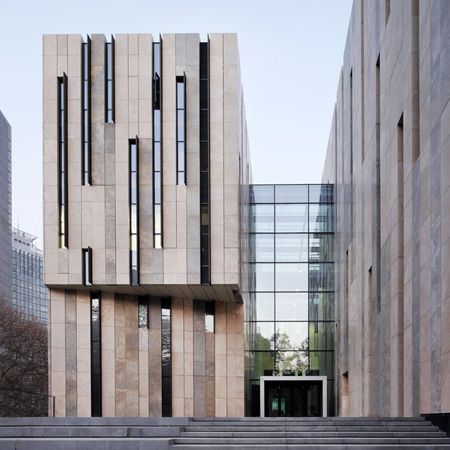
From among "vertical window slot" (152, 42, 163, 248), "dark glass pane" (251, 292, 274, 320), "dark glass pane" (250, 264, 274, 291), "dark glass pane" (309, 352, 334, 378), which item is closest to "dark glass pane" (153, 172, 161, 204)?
"vertical window slot" (152, 42, 163, 248)

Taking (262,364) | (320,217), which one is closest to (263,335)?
(262,364)

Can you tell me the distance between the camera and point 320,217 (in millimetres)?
46250

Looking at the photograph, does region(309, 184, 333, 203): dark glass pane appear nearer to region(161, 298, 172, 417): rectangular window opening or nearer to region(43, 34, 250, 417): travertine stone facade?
region(43, 34, 250, 417): travertine stone facade

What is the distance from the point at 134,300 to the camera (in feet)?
122

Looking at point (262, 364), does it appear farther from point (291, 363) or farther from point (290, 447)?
point (290, 447)

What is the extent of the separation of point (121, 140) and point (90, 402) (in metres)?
13.2

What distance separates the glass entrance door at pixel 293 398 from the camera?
4459 cm

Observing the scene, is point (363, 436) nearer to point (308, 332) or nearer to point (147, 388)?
point (147, 388)

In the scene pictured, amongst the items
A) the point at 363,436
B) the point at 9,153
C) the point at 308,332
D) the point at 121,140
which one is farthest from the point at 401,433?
the point at 9,153

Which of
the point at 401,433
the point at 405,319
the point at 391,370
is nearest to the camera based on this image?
the point at 401,433

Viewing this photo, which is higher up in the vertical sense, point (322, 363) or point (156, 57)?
point (156, 57)

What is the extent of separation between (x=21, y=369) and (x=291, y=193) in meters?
22.7

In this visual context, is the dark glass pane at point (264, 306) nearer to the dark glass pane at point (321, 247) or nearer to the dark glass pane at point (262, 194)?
the dark glass pane at point (321, 247)

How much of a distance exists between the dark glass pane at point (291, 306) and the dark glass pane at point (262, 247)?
8.05 ft
